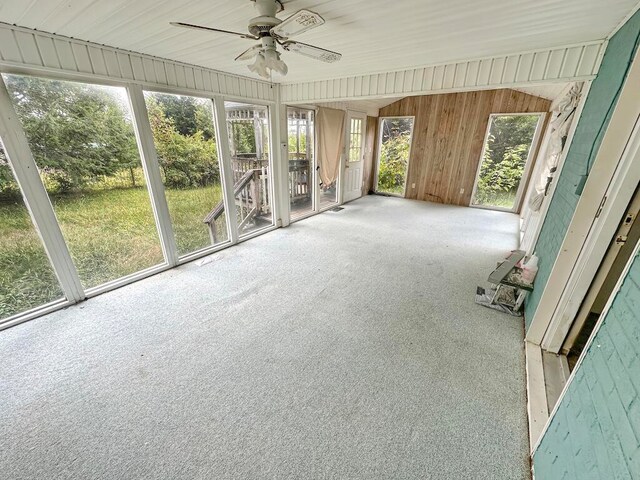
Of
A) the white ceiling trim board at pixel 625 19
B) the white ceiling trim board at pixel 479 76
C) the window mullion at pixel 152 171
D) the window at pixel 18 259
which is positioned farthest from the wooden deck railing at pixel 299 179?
the white ceiling trim board at pixel 625 19

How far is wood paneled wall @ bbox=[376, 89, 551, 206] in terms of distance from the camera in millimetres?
4984

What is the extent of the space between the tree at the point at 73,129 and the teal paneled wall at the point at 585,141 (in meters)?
3.66

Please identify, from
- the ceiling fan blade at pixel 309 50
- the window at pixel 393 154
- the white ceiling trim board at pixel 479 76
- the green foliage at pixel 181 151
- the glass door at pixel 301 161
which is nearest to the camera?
the ceiling fan blade at pixel 309 50

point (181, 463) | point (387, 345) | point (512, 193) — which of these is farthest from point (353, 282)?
point (512, 193)

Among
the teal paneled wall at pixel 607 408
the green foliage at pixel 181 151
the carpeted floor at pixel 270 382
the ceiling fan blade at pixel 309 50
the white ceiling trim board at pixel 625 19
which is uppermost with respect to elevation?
the white ceiling trim board at pixel 625 19

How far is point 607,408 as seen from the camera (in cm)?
77

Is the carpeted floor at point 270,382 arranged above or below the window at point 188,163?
below

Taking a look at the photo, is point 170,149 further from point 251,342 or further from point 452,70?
point 452,70

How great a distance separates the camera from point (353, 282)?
274cm

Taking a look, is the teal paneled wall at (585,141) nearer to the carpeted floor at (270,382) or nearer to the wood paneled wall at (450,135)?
the carpeted floor at (270,382)

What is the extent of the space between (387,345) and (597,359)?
3.88 ft

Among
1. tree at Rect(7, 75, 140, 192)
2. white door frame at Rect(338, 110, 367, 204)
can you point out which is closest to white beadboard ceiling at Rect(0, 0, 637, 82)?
tree at Rect(7, 75, 140, 192)

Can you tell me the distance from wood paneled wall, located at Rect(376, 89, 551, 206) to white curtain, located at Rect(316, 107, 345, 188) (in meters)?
1.84

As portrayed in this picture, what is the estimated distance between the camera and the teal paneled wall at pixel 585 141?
1.52 meters
